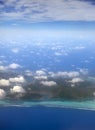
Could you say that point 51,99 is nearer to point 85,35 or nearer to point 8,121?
point 8,121

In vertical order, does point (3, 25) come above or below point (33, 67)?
above

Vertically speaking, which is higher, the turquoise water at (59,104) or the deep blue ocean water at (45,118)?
the turquoise water at (59,104)

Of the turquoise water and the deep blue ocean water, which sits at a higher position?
the turquoise water

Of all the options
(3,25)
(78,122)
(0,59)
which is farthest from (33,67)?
(78,122)

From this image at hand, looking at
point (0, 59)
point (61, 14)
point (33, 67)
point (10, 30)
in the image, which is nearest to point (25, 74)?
point (33, 67)

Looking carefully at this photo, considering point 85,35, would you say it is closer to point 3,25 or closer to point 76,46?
point 76,46

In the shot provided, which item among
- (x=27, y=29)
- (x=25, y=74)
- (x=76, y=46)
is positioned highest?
(x=27, y=29)
